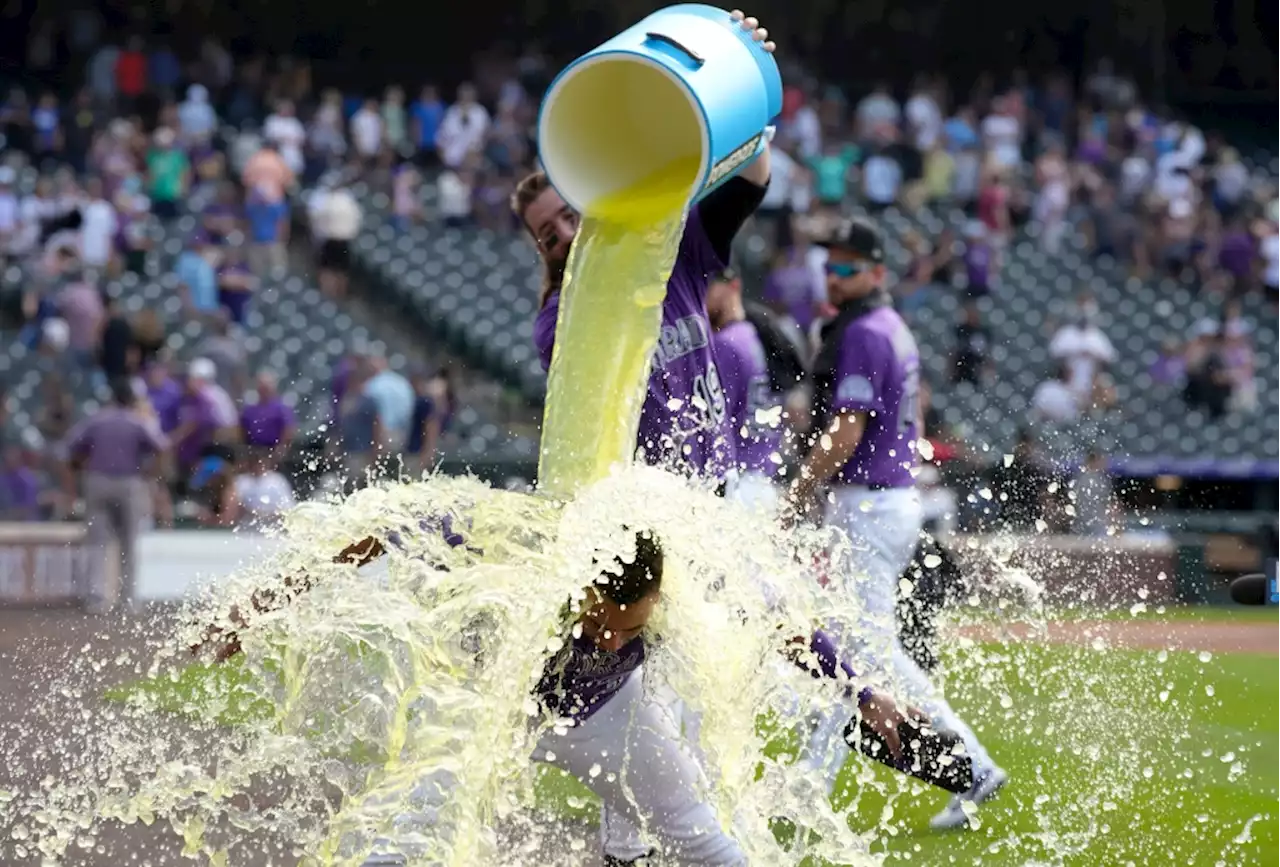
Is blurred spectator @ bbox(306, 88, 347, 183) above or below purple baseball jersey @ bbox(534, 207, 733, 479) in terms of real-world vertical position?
above

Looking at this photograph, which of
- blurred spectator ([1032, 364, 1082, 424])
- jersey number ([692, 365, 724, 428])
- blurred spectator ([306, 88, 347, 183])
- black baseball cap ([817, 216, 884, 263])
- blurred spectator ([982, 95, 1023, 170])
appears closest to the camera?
jersey number ([692, 365, 724, 428])

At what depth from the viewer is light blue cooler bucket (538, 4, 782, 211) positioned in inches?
203

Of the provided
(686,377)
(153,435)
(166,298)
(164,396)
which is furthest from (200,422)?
(686,377)

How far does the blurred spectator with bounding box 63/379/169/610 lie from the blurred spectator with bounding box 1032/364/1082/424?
8391 mm

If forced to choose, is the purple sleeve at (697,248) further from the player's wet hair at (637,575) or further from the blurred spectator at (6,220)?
the blurred spectator at (6,220)

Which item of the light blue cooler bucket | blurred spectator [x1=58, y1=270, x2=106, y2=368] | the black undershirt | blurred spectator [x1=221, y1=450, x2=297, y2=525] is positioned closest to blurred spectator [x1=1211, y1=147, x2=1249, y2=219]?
blurred spectator [x1=221, y1=450, x2=297, y2=525]

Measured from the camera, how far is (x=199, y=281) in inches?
738

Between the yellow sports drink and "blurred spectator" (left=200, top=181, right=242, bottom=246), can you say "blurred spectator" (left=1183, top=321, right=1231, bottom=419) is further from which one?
the yellow sports drink

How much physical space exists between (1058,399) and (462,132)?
712cm

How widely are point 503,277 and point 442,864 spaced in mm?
16126

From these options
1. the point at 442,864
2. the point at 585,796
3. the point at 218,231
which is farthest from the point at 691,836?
the point at 218,231

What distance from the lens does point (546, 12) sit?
23.9 meters

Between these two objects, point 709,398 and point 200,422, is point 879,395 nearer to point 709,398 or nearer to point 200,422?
point 709,398

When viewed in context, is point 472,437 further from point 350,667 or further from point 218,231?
point 350,667
